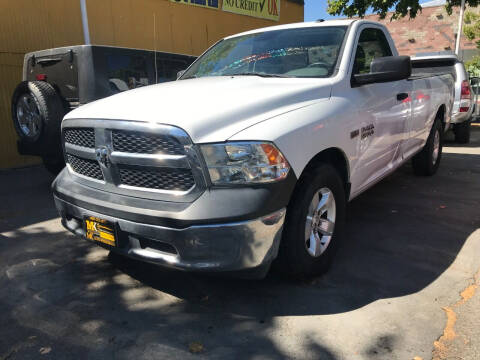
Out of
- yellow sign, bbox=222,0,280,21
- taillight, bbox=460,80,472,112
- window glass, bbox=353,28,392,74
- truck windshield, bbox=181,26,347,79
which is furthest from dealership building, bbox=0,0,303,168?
taillight, bbox=460,80,472,112

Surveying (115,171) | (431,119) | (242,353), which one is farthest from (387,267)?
(431,119)

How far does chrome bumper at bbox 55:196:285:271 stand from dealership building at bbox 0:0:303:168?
→ 21.6ft

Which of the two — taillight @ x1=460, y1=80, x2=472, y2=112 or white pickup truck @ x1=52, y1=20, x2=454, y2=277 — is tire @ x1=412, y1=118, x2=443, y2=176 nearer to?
white pickup truck @ x1=52, y1=20, x2=454, y2=277

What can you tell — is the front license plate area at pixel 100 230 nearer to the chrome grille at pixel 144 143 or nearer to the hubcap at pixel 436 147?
the chrome grille at pixel 144 143

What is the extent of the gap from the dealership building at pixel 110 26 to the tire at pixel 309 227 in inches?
268

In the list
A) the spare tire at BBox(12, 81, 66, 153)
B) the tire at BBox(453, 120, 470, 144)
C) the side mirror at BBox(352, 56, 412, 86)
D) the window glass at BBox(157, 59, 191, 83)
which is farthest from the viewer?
the tire at BBox(453, 120, 470, 144)

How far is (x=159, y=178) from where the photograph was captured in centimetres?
248

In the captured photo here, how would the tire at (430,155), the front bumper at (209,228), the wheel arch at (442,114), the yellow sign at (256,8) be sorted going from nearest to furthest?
the front bumper at (209,228) < the tire at (430,155) < the wheel arch at (442,114) < the yellow sign at (256,8)

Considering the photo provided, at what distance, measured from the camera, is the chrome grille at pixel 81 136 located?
2.80 metres

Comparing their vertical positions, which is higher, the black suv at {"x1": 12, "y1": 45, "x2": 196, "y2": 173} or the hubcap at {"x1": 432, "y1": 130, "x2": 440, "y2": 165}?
the black suv at {"x1": 12, "y1": 45, "x2": 196, "y2": 173}

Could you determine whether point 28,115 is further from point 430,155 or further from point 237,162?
point 430,155

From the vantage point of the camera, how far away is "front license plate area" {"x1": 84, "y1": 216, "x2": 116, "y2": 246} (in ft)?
8.54

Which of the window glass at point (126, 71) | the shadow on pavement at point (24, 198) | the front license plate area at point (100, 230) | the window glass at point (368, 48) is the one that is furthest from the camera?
the window glass at point (126, 71)

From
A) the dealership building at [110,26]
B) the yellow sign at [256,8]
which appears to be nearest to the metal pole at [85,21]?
the dealership building at [110,26]
